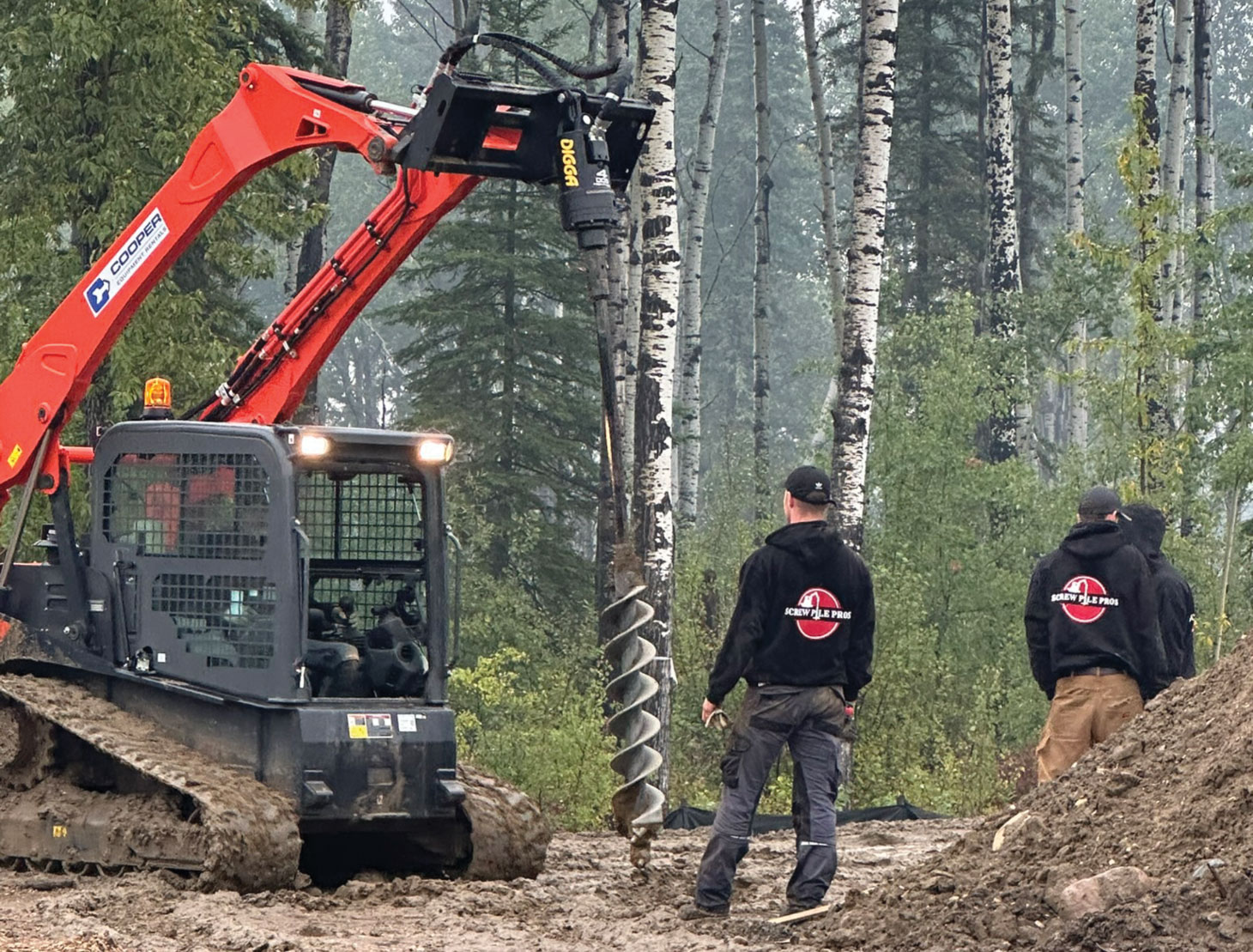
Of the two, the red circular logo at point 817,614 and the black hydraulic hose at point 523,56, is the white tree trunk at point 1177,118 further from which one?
the black hydraulic hose at point 523,56

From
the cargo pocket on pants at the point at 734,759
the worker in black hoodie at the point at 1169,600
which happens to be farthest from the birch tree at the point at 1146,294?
the cargo pocket on pants at the point at 734,759

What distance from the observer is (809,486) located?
31.5 ft

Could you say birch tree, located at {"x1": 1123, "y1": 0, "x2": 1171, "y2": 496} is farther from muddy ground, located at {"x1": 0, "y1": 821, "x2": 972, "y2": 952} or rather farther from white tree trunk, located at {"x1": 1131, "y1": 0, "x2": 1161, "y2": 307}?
muddy ground, located at {"x1": 0, "y1": 821, "x2": 972, "y2": 952}

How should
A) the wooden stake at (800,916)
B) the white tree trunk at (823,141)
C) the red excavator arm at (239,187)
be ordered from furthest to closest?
the white tree trunk at (823,141) < the red excavator arm at (239,187) < the wooden stake at (800,916)

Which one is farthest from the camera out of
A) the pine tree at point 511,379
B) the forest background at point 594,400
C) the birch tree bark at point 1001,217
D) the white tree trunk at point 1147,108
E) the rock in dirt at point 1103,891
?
the birch tree bark at point 1001,217

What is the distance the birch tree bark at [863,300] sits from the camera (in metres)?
17.8

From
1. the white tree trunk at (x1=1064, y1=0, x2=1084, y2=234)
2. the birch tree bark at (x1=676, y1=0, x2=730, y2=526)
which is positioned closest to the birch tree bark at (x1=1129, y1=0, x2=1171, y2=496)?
the white tree trunk at (x1=1064, y1=0, x2=1084, y2=234)

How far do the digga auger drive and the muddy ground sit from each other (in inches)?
10.0

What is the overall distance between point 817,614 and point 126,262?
444 cm

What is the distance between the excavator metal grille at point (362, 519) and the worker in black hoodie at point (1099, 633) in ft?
11.9

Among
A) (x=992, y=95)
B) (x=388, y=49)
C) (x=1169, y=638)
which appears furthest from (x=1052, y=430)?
(x=1169, y=638)

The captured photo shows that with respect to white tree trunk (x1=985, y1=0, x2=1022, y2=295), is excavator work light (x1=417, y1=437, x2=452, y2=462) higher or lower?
lower

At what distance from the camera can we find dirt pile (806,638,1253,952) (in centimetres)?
745

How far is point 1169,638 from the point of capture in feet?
36.7
